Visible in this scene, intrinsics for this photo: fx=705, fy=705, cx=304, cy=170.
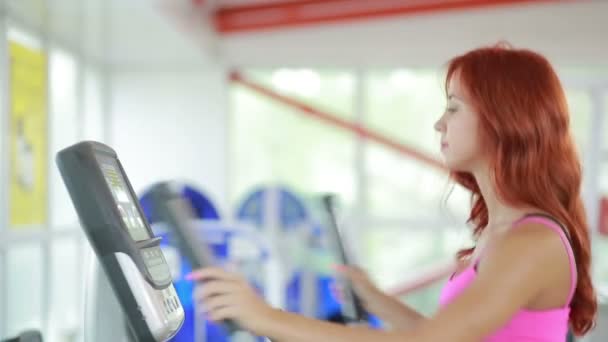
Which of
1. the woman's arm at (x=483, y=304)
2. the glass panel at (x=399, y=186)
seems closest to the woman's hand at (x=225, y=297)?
the woman's arm at (x=483, y=304)

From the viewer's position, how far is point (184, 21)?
544 cm

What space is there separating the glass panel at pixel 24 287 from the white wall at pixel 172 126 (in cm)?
152

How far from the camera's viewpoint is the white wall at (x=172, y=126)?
6.73 meters

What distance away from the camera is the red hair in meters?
1.21

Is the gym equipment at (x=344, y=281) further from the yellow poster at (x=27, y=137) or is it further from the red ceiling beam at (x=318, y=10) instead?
the red ceiling beam at (x=318, y=10)

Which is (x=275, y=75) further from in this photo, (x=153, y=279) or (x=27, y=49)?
(x=153, y=279)

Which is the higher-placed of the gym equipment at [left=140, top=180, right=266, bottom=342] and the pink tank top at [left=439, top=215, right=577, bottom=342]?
the pink tank top at [left=439, top=215, right=577, bottom=342]

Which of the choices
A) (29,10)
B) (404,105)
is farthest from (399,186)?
(29,10)

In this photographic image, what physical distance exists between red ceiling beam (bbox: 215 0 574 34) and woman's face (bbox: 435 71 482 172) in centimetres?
456

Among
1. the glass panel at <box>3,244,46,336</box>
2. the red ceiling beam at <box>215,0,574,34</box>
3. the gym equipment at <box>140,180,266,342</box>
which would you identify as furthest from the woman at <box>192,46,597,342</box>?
the red ceiling beam at <box>215,0,574,34</box>

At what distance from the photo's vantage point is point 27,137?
16.6 feet

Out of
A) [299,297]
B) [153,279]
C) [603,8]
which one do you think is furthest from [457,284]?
[603,8]

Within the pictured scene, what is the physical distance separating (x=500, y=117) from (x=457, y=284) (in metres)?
0.31

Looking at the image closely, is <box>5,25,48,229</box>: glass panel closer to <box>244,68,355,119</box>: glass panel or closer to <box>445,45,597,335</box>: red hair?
<box>244,68,355,119</box>: glass panel
